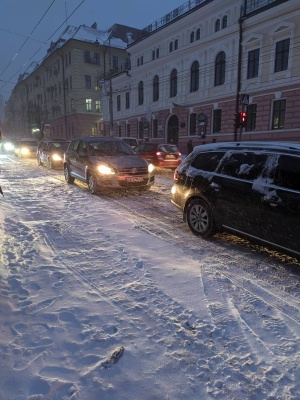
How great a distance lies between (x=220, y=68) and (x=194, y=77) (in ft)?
10.3

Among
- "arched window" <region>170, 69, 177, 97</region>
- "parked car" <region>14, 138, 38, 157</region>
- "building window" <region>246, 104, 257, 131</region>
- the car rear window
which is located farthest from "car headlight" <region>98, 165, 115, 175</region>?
"arched window" <region>170, 69, 177, 97</region>

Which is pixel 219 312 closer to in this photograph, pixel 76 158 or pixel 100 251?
pixel 100 251

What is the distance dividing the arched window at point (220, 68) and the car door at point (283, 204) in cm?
2231

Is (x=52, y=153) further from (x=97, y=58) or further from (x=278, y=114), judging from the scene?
(x=97, y=58)

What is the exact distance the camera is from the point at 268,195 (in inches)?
158

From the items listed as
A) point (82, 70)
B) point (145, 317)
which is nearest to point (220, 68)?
point (145, 317)

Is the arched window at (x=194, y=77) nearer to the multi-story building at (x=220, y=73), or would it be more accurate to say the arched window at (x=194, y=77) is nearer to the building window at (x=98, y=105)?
the multi-story building at (x=220, y=73)

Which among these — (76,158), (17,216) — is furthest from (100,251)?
(76,158)

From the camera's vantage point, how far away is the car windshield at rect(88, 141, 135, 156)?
364 inches

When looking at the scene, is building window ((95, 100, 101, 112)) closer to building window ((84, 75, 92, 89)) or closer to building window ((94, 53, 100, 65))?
building window ((84, 75, 92, 89))

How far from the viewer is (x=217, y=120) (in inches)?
965

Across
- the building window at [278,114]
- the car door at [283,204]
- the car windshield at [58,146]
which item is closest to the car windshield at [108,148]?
the car door at [283,204]

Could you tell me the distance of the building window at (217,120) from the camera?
24203 mm

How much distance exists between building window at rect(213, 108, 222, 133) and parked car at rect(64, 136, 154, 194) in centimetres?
1647
